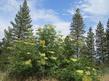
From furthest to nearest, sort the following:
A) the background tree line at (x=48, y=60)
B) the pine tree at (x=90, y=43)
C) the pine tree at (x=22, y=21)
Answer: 1. the pine tree at (x=90, y=43)
2. the pine tree at (x=22, y=21)
3. the background tree line at (x=48, y=60)

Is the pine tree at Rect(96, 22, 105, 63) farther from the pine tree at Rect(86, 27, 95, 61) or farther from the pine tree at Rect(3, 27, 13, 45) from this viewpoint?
the pine tree at Rect(3, 27, 13, 45)

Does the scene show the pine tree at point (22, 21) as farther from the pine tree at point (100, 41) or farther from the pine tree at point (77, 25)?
the pine tree at point (100, 41)

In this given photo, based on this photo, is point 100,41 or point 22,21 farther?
point 100,41

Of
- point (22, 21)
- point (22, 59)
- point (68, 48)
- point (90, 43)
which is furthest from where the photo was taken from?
point (90, 43)

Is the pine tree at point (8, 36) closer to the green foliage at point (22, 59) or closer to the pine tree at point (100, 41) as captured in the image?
the pine tree at point (100, 41)

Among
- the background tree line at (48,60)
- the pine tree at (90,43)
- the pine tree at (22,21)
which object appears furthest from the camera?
the pine tree at (90,43)

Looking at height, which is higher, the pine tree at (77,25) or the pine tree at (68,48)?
the pine tree at (77,25)

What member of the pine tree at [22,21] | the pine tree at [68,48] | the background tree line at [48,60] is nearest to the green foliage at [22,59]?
the background tree line at [48,60]

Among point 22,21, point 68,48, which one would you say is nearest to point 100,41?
point 22,21

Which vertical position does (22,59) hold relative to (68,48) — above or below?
below

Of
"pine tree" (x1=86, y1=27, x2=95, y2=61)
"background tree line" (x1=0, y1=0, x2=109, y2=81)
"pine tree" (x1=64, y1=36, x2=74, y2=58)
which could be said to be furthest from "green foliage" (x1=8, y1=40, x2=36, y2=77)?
"pine tree" (x1=86, y1=27, x2=95, y2=61)

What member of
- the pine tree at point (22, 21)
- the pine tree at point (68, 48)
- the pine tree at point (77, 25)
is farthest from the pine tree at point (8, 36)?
the pine tree at point (68, 48)

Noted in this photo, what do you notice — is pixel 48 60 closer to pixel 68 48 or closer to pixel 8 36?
pixel 68 48

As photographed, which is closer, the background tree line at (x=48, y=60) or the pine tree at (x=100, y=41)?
the background tree line at (x=48, y=60)
